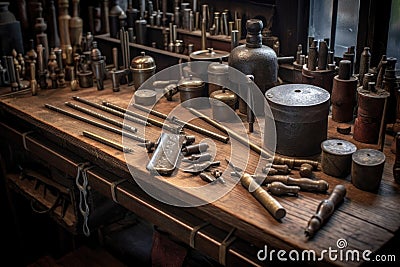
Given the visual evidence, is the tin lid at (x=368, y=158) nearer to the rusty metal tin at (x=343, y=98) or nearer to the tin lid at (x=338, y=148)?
the tin lid at (x=338, y=148)

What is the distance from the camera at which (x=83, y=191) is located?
2.13 meters

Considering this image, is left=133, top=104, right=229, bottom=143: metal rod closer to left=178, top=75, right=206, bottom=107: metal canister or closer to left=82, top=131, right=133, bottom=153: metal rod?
left=178, top=75, right=206, bottom=107: metal canister

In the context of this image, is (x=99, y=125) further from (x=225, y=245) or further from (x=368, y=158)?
(x=368, y=158)

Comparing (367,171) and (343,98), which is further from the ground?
(343,98)

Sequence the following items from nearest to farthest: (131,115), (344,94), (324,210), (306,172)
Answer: (324,210), (306,172), (344,94), (131,115)

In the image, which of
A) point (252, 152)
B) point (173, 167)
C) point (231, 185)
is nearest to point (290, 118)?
point (252, 152)

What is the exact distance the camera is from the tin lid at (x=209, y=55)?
2.25m

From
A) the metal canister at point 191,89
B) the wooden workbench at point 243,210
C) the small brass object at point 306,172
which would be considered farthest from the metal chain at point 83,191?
the small brass object at point 306,172

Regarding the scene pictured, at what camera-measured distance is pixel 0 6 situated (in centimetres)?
282

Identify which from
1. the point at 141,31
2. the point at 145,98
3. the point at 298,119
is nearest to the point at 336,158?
the point at 298,119

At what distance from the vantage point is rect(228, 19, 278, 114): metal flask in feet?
6.63

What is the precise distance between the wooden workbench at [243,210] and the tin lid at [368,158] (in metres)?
0.08

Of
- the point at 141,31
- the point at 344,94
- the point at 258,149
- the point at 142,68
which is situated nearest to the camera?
the point at 258,149

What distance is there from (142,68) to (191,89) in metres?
0.32
